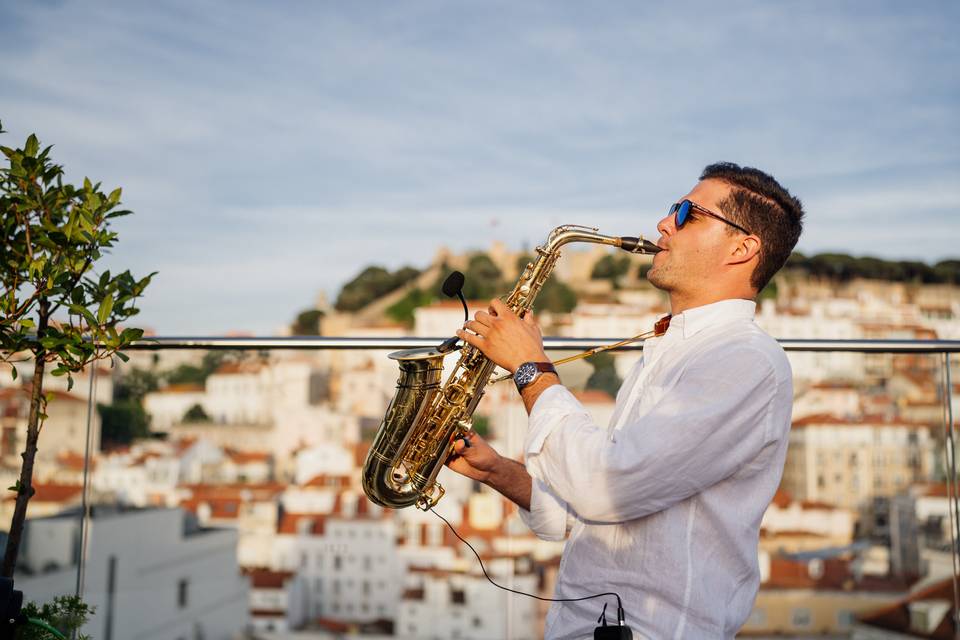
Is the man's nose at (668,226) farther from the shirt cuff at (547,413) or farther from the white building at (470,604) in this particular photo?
the white building at (470,604)

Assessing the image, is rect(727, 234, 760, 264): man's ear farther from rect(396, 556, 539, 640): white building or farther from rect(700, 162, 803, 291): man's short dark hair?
rect(396, 556, 539, 640): white building

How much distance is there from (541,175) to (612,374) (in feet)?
254

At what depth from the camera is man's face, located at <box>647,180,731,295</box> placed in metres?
1.89

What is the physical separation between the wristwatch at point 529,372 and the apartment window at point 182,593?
189 centimetres

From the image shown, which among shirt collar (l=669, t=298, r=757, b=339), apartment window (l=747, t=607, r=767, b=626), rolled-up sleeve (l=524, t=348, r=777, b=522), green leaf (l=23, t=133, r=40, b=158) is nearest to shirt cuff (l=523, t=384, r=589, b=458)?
rolled-up sleeve (l=524, t=348, r=777, b=522)

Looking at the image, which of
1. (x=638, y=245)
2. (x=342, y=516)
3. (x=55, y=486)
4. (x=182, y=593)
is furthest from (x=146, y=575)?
(x=638, y=245)

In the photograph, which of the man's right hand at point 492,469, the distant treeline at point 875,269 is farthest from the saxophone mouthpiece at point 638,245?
the distant treeline at point 875,269

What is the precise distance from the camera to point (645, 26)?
2798 inches

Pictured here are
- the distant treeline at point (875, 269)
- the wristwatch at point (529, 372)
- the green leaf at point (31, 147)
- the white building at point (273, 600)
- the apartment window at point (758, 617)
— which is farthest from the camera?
the distant treeline at point (875, 269)

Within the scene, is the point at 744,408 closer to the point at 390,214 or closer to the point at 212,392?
the point at 212,392

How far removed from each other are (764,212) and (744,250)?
90mm

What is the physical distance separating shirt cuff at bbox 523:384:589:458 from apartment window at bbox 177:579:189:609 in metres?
1.90

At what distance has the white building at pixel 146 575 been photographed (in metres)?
2.91

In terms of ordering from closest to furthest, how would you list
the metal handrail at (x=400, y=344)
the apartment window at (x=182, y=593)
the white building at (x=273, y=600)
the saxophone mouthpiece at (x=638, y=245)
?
the saxophone mouthpiece at (x=638, y=245)
the metal handrail at (x=400, y=344)
the apartment window at (x=182, y=593)
the white building at (x=273, y=600)
